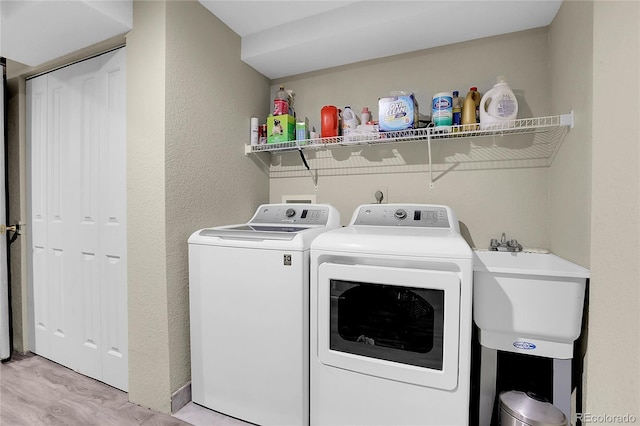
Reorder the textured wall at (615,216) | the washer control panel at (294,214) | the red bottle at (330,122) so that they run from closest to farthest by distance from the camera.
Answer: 1. the textured wall at (615,216)
2. the washer control panel at (294,214)
3. the red bottle at (330,122)

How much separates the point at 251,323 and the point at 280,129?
1303mm

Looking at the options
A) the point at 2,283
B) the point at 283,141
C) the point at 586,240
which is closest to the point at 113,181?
the point at 283,141

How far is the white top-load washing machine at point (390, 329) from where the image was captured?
4.02ft

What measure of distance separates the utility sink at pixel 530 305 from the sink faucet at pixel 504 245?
35cm

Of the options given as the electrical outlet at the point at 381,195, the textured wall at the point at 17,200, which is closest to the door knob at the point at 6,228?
the textured wall at the point at 17,200

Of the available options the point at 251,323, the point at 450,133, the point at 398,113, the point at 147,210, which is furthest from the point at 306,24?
the point at 251,323

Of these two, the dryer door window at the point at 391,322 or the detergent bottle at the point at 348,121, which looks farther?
the detergent bottle at the point at 348,121

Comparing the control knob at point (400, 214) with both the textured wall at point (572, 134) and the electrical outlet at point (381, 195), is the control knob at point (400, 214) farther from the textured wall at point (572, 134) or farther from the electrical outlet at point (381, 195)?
the textured wall at point (572, 134)

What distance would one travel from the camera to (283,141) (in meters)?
2.12

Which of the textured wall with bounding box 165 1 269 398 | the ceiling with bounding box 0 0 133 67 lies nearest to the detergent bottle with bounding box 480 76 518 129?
the textured wall with bounding box 165 1 269 398

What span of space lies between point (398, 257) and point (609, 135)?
94cm

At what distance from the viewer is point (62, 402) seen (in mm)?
1751

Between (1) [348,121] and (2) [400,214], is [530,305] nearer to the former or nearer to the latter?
(2) [400,214]

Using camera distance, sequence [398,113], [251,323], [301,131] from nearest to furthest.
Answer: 1. [251,323]
2. [398,113]
3. [301,131]
